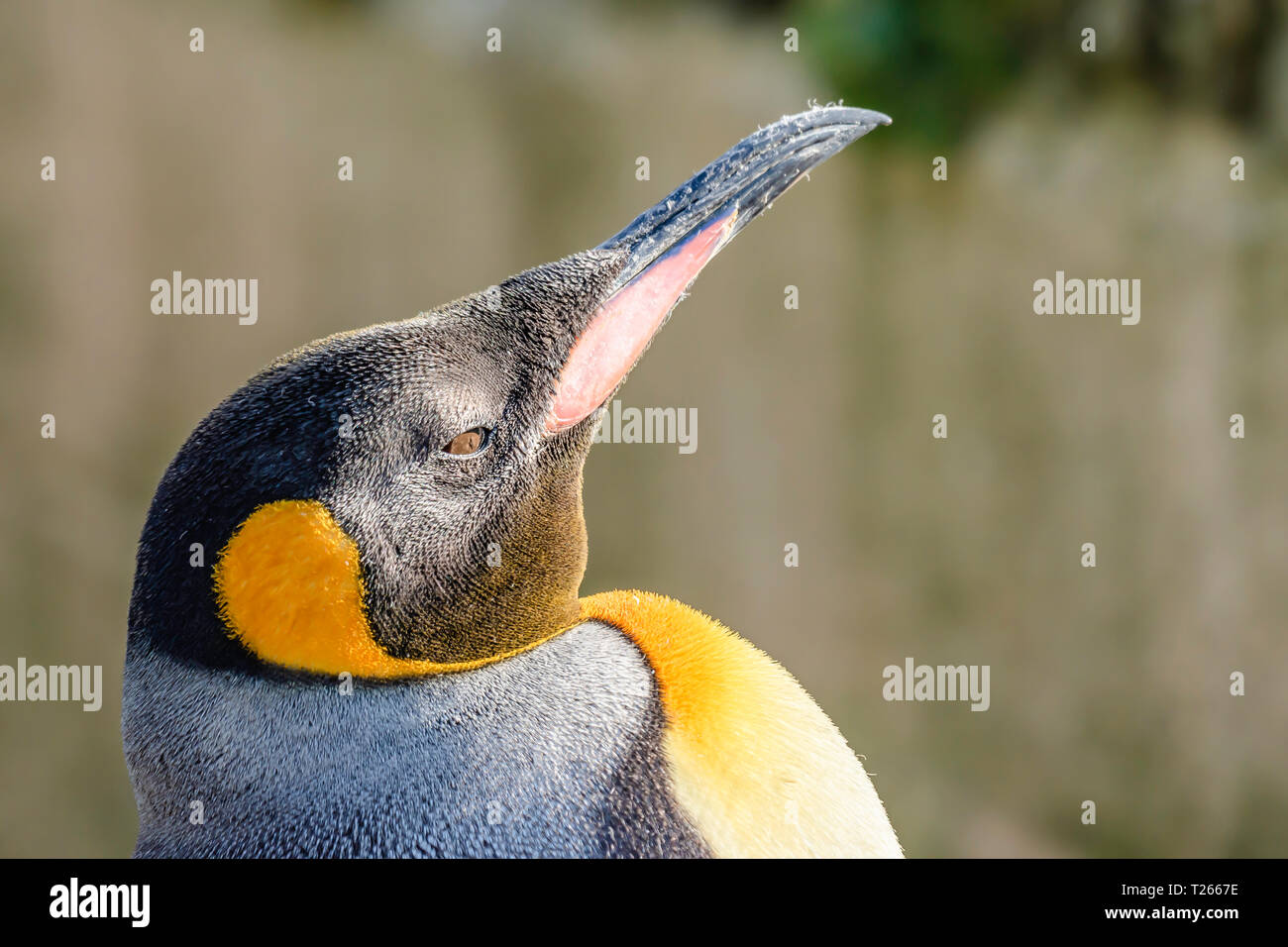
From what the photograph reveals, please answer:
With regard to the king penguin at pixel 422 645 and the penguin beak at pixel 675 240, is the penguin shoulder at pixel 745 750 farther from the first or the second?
the penguin beak at pixel 675 240

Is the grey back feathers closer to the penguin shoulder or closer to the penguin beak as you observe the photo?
the penguin shoulder

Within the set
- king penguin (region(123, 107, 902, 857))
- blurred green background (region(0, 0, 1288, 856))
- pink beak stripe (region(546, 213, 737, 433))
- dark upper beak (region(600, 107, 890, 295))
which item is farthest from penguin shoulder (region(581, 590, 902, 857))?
blurred green background (region(0, 0, 1288, 856))

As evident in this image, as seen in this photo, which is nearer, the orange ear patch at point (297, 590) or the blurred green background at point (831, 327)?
the orange ear patch at point (297, 590)

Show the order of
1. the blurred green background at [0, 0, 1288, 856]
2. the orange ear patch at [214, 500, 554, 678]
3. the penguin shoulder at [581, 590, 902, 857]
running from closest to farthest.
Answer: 1. the orange ear patch at [214, 500, 554, 678]
2. the penguin shoulder at [581, 590, 902, 857]
3. the blurred green background at [0, 0, 1288, 856]

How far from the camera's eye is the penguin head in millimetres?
803

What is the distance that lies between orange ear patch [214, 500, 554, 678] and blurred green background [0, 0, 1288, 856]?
2292 mm

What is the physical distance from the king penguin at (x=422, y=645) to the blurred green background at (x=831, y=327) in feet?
7.30

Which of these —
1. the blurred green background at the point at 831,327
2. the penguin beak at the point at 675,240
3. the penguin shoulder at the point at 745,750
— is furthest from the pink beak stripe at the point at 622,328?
the blurred green background at the point at 831,327

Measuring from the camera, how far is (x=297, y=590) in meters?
0.81

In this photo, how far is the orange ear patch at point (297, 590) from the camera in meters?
0.80

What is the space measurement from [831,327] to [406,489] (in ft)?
8.86

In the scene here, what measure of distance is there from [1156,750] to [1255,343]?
4.40 feet

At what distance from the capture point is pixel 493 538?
896mm
